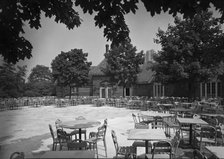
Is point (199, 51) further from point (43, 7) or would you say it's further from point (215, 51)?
point (43, 7)

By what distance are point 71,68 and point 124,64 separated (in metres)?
9.56

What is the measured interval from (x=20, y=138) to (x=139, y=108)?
14.5 metres

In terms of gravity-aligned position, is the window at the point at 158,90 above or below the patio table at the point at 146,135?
above

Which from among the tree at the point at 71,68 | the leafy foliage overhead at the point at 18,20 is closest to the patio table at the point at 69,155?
the leafy foliage overhead at the point at 18,20

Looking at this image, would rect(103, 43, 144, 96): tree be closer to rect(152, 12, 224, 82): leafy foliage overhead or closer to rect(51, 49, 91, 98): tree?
rect(51, 49, 91, 98): tree

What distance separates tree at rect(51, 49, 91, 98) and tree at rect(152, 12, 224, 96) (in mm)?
17438

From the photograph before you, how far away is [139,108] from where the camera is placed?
74.7 ft

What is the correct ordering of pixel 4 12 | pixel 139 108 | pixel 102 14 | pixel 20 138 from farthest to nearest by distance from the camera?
pixel 139 108 → pixel 20 138 → pixel 102 14 → pixel 4 12

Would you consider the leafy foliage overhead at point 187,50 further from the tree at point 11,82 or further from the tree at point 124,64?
the tree at point 11,82

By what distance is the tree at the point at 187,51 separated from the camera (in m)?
18.9

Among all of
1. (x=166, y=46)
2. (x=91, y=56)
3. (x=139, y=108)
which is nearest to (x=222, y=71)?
(x=166, y=46)

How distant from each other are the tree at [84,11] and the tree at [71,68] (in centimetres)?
3090

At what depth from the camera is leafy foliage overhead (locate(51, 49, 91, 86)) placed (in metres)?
35.5

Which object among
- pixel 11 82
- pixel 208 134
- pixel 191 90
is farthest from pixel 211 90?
pixel 11 82
